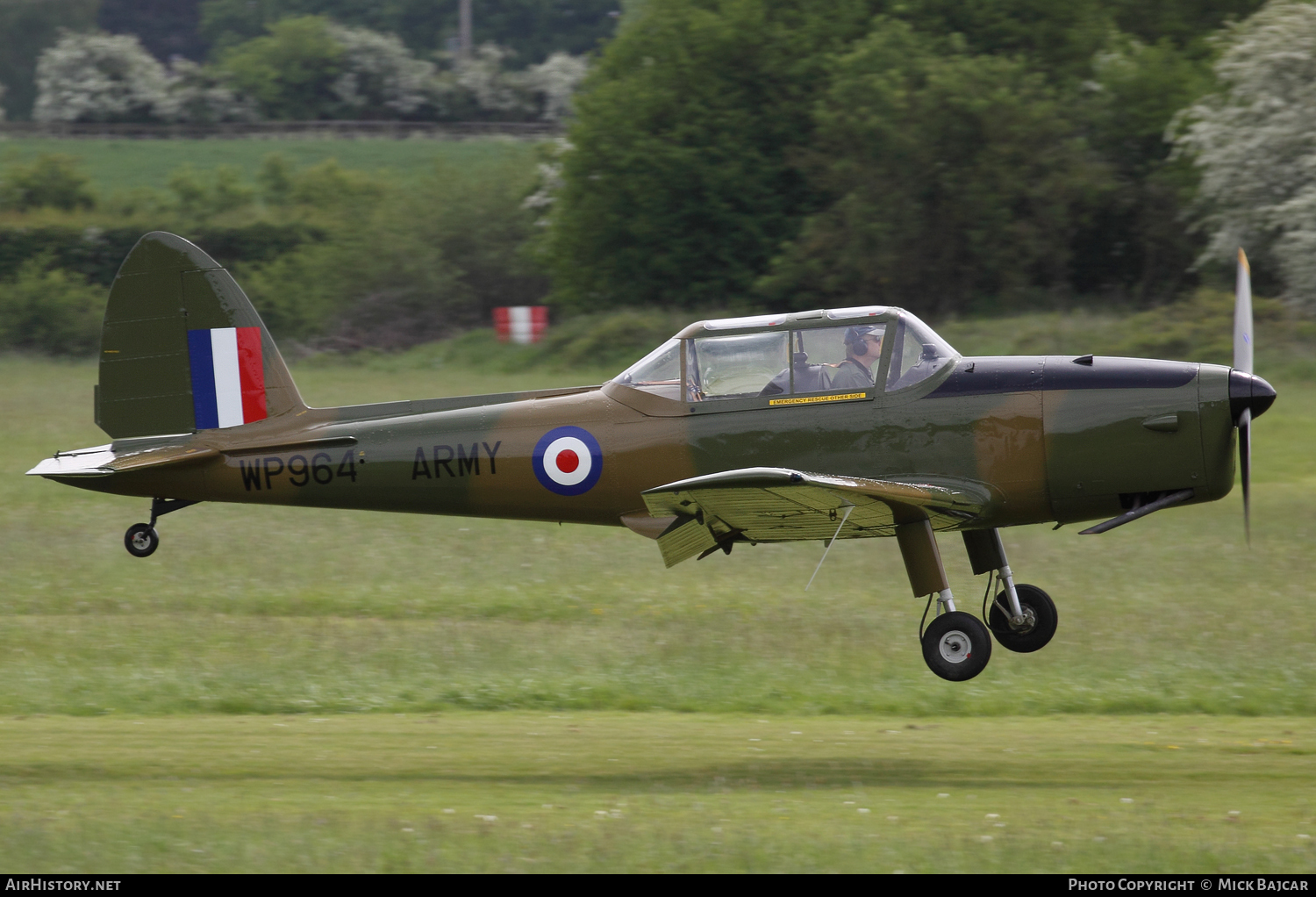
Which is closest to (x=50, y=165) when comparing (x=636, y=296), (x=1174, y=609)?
(x=636, y=296)

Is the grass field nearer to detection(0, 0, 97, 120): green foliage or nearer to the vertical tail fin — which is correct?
the vertical tail fin

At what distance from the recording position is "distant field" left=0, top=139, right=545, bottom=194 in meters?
54.3

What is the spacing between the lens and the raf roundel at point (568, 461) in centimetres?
981

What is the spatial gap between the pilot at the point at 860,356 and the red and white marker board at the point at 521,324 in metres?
26.4

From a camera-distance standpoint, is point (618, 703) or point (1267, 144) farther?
point (1267, 144)

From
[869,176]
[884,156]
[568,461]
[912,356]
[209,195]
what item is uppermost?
[912,356]

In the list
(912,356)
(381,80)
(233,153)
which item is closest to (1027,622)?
(912,356)

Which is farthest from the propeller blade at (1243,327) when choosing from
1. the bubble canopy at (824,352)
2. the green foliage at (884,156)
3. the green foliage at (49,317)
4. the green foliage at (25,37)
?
the green foliage at (25,37)

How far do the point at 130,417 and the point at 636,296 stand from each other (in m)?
26.6

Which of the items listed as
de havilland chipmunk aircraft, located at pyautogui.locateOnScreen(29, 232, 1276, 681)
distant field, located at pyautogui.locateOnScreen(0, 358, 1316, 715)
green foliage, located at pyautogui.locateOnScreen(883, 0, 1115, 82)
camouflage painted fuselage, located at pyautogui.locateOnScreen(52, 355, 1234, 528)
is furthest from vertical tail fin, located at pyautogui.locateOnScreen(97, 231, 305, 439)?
green foliage, located at pyautogui.locateOnScreen(883, 0, 1115, 82)

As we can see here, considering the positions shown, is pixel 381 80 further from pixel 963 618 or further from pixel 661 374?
pixel 963 618

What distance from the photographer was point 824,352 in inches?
368

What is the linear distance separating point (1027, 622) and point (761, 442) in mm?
2321

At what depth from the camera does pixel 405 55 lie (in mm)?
70438
